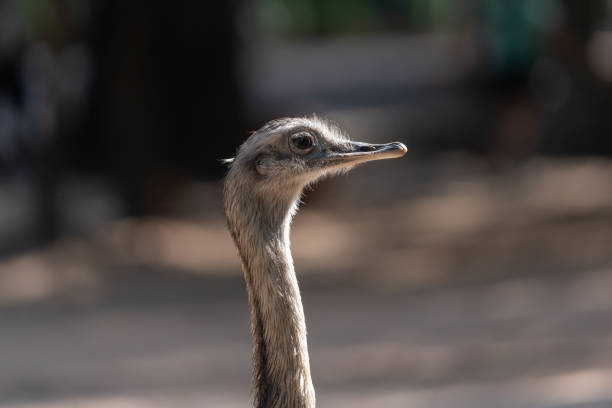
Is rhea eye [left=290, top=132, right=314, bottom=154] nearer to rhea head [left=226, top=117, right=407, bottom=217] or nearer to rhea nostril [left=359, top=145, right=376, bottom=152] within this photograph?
rhea head [left=226, top=117, right=407, bottom=217]

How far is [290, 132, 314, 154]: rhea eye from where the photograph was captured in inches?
151

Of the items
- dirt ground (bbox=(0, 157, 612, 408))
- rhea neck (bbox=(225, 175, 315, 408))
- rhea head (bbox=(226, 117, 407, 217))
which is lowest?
rhea neck (bbox=(225, 175, 315, 408))

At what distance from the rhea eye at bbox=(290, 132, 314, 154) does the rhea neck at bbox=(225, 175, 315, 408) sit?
0.21 m

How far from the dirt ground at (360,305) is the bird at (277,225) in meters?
3.21

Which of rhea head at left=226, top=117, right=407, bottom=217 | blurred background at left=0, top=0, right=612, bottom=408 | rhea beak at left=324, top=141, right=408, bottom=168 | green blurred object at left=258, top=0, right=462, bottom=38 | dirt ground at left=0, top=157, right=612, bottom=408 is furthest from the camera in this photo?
green blurred object at left=258, top=0, right=462, bottom=38

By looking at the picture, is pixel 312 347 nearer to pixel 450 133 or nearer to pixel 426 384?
pixel 426 384

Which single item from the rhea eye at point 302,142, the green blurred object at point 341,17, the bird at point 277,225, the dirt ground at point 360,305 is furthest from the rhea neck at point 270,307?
the green blurred object at point 341,17

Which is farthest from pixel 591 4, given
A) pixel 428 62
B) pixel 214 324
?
pixel 428 62

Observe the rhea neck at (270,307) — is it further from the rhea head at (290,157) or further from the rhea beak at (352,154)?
the rhea beak at (352,154)

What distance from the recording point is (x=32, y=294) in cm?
1011

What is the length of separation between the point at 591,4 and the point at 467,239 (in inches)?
203

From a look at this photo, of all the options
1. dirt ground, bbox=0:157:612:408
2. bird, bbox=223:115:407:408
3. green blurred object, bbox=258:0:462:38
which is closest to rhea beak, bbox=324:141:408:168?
bird, bbox=223:115:407:408

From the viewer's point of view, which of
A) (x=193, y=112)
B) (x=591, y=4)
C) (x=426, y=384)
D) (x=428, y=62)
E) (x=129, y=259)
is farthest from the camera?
(x=428, y=62)

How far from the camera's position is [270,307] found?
3.58 meters
